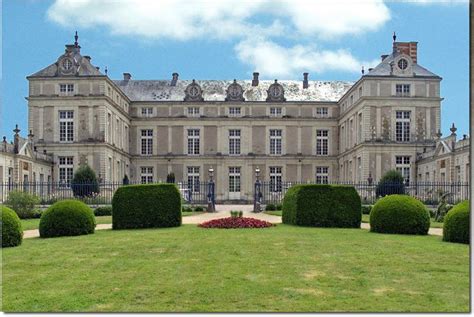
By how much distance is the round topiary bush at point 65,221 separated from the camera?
13.6 metres

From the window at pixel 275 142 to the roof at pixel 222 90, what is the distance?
2.34 meters

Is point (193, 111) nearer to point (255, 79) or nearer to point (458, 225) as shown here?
point (255, 79)

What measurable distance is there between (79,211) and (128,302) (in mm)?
7357

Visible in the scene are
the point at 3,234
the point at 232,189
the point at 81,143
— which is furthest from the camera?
the point at 232,189

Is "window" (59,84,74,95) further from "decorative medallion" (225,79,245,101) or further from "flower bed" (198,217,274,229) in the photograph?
"flower bed" (198,217,274,229)

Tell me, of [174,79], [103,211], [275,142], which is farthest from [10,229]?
[174,79]

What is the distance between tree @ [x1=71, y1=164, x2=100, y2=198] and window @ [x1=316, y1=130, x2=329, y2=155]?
16.7 m

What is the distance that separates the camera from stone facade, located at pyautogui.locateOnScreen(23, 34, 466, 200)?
124 feet

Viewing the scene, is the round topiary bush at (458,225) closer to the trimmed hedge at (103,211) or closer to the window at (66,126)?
the trimmed hedge at (103,211)

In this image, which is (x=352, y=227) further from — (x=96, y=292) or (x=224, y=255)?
(x=96, y=292)

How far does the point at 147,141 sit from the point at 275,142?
8.37m

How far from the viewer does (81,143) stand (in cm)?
3762

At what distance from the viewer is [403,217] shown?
13828mm

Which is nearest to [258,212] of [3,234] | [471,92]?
[3,234]
